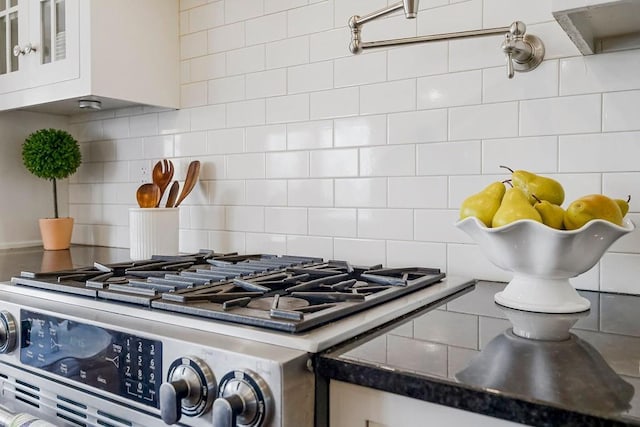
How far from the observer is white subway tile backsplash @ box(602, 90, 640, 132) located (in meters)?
1.05

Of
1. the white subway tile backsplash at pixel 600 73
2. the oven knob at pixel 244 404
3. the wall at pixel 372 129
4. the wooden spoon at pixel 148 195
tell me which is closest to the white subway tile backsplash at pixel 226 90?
the wall at pixel 372 129

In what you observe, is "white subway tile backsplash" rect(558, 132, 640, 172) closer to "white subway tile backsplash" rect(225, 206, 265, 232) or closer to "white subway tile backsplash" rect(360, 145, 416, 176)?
"white subway tile backsplash" rect(360, 145, 416, 176)

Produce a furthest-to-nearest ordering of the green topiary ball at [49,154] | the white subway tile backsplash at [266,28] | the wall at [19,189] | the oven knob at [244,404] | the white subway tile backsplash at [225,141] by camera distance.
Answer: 1. the wall at [19,189]
2. the green topiary ball at [49,154]
3. the white subway tile backsplash at [225,141]
4. the white subway tile backsplash at [266,28]
5. the oven knob at [244,404]

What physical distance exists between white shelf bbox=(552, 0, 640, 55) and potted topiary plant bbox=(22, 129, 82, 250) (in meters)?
1.66

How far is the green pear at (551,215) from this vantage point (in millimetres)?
865

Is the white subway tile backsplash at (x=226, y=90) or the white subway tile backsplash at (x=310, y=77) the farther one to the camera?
the white subway tile backsplash at (x=226, y=90)

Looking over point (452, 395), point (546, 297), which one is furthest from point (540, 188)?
point (452, 395)

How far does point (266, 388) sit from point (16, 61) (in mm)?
1637

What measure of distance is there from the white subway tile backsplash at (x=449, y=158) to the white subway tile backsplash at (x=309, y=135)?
272 mm

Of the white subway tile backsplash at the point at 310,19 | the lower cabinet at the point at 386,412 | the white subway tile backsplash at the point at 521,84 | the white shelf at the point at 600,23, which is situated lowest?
the lower cabinet at the point at 386,412

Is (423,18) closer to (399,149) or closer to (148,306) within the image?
(399,149)

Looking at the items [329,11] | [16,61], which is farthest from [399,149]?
[16,61]

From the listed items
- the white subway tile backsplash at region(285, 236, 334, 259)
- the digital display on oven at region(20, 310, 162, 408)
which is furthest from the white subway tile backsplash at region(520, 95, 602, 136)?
the digital display on oven at region(20, 310, 162, 408)

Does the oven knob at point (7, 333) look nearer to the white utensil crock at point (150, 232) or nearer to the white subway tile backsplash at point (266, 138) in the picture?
the white utensil crock at point (150, 232)
